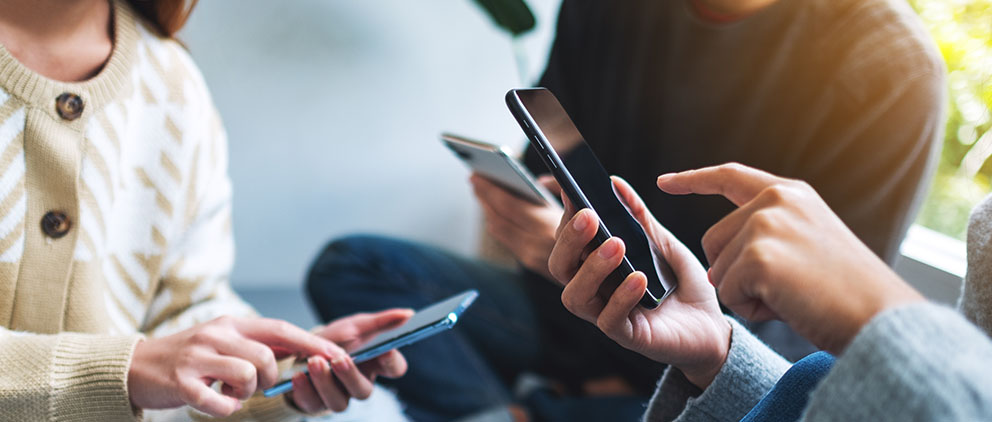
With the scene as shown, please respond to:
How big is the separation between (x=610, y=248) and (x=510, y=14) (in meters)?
0.87

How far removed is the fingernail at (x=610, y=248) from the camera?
445mm

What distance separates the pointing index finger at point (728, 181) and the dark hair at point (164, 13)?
1.75ft

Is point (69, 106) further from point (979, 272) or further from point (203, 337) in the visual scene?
point (979, 272)

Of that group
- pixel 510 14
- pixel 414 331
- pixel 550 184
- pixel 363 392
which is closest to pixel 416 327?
pixel 414 331

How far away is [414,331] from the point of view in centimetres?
55

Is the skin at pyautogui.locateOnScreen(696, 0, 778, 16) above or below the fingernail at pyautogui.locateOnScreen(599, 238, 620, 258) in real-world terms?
above

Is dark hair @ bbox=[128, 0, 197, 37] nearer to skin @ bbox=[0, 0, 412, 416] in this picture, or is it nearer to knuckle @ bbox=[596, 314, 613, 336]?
skin @ bbox=[0, 0, 412, 416]

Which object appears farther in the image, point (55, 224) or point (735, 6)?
point (735, 6)

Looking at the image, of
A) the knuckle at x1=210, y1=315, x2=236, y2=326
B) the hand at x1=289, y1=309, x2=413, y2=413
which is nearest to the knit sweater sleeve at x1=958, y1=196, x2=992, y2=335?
the hand at x1=289, y1=309, x2=413, y2=413

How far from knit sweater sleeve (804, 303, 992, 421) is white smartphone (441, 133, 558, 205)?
344 millimetres

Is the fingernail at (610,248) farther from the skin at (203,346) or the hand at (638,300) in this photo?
the skin at (203,346)

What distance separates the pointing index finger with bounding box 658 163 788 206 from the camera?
0.42 m

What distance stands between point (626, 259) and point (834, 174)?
450 mm

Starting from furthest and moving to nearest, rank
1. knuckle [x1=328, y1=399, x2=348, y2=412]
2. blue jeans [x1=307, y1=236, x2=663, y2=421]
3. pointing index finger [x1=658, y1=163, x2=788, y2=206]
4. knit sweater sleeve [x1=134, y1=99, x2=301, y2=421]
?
blue jeans [x1=307, y1=236, x2=663, y2=421] < knit sweater sleeve [x1=134, y1=99, x2=301, y2=421] < knuckle [x1=328, y1=399, x2=348, y2=412] < pointing index finger [x1=658, y1=163, x2=788, y2=206]
